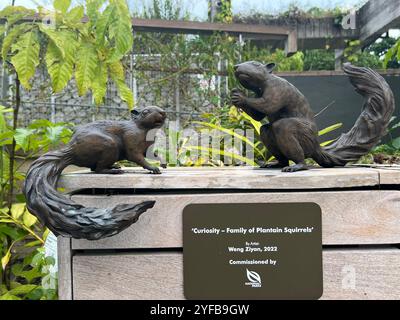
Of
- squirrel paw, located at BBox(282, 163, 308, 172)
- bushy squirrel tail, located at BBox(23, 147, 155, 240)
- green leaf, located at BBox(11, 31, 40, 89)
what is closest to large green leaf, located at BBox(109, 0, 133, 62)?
green leaf, located at BBox(11, 31, 40, 89)

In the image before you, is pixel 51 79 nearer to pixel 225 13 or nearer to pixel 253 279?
pixel 253 279

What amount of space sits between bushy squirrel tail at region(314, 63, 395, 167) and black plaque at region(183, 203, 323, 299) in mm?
274

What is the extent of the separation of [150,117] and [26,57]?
1.42ft

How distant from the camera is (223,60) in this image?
364 centimetres

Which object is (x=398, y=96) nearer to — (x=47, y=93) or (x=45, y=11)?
(x=45, y=11)

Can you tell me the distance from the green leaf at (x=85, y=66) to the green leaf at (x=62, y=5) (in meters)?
0.13

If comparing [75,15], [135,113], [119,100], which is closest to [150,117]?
[135,113]

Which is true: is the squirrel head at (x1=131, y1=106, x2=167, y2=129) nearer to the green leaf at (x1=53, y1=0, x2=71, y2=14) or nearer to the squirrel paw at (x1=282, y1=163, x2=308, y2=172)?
the squirrel paw at (x1=282, y1=163, x2=308, y2=172)

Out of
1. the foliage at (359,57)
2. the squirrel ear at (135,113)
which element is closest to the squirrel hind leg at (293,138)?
the squirrel ear at (135,113)

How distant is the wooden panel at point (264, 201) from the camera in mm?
808

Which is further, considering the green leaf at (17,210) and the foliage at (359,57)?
the foliage at (359,57)

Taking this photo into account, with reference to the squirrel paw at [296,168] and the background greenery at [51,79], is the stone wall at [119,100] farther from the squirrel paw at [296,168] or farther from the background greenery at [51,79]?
the squirrel paw at [296,168]

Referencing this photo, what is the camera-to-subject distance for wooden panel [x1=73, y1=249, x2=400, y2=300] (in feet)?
2.66

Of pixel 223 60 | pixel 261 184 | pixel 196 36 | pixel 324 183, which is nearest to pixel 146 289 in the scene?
pixel 261 184
